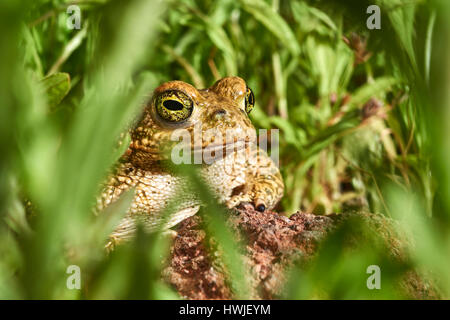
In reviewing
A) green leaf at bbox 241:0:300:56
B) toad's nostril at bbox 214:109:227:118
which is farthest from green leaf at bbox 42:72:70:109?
green leaf at bbox 241:0:300:56

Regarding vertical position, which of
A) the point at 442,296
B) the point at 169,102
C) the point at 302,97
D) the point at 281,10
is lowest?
the point at 442,296

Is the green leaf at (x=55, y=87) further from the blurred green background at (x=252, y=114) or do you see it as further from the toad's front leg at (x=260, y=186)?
the toad's front leg at (x=260, y=186)

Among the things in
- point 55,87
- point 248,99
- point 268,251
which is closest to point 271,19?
point 248,99

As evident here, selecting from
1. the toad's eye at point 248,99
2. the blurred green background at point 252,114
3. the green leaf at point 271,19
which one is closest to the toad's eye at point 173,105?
the blurred green background at point 252,114

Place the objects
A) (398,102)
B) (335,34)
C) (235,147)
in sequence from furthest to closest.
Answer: (335,34)
(398,102)
(235,147)

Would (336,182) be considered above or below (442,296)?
above

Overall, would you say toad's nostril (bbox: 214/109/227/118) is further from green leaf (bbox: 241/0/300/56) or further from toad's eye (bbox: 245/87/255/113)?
green leaf (bbox: 241/0/300/56)

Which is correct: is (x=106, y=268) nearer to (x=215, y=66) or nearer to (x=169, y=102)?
(x=169, y=102)
